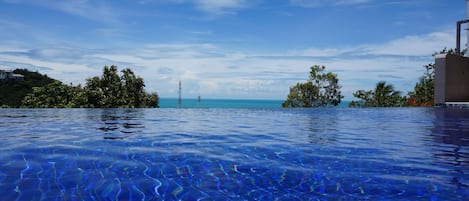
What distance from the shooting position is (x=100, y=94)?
20094 millimetres

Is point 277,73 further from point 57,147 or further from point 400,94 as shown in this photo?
point 57,147

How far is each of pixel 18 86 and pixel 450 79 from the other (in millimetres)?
32443

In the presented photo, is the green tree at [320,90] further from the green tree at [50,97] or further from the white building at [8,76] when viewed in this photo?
the white building at [8,76]

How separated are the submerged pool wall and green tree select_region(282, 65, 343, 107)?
1009 centimetres

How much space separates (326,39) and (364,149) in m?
19.7

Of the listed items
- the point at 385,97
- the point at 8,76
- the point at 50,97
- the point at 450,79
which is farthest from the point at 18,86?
the point at 450,79

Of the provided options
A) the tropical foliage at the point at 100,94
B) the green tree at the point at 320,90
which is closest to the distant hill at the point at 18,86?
the tropical foliage at the point at 100,94

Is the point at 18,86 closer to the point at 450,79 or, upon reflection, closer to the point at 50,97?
the point at 50,97

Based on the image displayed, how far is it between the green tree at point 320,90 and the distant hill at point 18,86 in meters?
18.5

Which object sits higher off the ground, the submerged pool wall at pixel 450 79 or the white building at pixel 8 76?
the white building at pixel 8 76

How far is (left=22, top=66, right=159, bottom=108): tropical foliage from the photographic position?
783 inches

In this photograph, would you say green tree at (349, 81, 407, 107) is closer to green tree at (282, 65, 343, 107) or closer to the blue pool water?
green tree at (282, 65, 343, 107)

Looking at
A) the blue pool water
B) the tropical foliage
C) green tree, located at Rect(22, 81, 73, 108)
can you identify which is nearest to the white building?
green tree, located at Rect(22, 81, 73, 108)

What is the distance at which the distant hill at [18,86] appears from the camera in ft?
89.4
